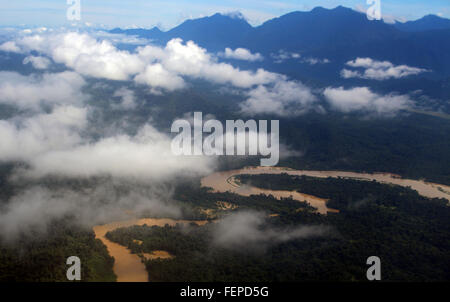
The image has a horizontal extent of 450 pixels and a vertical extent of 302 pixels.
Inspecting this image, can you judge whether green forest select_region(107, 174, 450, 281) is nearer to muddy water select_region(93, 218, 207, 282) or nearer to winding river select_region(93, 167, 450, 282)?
muddy water select_region(93, 218, 207, 282)

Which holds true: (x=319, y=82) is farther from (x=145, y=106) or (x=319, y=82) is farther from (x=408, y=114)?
(x=145, y=106)

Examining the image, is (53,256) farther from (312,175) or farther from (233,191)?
(312,175)

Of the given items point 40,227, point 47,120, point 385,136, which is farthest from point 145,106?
point 40,227

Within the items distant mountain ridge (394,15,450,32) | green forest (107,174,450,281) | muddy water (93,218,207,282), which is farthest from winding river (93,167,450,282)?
distant mountain ridge (394,15,450,32)

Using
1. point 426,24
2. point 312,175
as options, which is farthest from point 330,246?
point 426,24

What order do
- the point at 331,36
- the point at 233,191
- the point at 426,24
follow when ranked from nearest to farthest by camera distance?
the point at 233,191 < the point at 331,36 < the point at 426,24

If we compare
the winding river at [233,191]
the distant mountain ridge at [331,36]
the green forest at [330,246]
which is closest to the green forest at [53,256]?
the winding river at [233,191]
